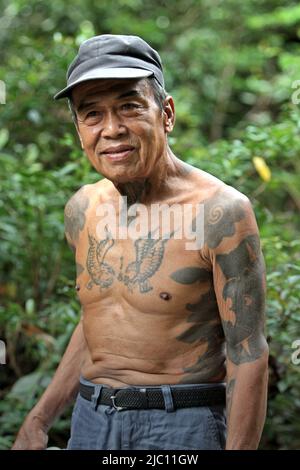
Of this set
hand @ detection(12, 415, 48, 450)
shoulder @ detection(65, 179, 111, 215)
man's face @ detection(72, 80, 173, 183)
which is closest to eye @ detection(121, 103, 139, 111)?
man's face @ detection(72, 80, 173, 183)

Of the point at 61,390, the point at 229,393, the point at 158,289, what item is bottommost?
the point at 61,390

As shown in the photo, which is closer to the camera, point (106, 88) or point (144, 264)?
point (106, 88)

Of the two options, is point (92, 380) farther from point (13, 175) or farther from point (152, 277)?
point (13, 175)

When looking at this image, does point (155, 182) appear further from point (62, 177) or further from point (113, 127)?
point (62, 177)

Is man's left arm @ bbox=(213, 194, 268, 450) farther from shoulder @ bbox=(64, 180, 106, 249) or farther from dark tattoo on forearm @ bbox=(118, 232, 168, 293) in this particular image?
shoulder @ bbox=(64, 180, 106, 249)

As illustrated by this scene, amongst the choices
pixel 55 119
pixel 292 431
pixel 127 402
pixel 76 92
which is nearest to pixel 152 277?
pixel 127 402

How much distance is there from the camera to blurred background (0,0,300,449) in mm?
3299

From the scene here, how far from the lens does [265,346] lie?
6.50 feet

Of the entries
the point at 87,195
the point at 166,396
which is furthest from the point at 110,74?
the point at 166,396

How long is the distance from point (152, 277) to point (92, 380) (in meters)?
0.36

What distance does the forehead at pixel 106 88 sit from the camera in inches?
78.6

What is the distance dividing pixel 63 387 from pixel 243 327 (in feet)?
2.29

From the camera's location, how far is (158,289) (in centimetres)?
208

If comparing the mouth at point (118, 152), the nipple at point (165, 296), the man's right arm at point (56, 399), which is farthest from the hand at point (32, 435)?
the mouth at point (118, 152)
